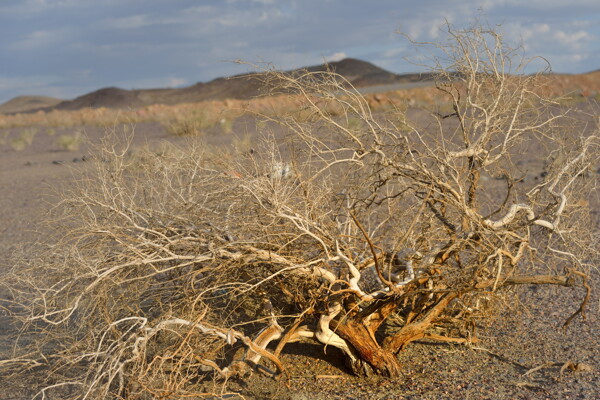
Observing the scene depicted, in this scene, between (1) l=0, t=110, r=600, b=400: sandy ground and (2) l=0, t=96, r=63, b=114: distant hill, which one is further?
(2) l=0, t=96, r=63, b=114: distant hill

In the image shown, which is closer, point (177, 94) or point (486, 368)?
point (486, 368)

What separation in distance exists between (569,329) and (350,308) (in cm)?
221

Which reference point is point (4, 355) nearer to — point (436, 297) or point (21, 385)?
point (21, 385)

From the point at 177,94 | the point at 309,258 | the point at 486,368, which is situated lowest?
the point at 486,368

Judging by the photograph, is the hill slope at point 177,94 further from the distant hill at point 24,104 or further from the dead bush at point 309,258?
the dead bush at point 309,258

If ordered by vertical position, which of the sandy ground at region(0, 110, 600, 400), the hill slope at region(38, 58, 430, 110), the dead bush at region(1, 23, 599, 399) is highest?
the hill slope at region(38, 58, 430, 110)

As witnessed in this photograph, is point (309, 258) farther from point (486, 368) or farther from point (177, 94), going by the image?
point (177, 94)

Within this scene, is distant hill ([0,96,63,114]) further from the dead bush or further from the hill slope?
the dead bush

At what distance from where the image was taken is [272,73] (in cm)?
461

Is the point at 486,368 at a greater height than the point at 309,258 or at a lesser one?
lesser

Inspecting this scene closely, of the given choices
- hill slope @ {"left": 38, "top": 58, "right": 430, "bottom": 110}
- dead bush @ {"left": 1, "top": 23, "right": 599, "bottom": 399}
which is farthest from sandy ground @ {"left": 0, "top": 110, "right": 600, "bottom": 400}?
hill slope @ {"left": 38, "top": 58, "right": 430, "bottom": 110}

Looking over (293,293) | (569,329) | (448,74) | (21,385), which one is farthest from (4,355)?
(569,329)

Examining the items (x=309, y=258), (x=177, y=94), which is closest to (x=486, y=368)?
(x=309, y=258)

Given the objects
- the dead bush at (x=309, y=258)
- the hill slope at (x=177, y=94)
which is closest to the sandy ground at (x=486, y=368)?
the dead bush at (x=309, y=258)
